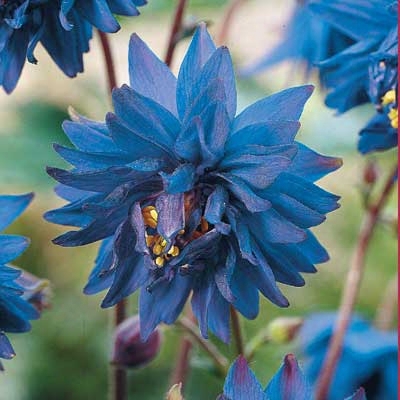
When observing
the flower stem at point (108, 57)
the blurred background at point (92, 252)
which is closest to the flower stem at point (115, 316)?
the flower stem at point (108, 57)

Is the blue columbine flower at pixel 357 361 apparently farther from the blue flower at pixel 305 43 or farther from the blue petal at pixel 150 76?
the blue petal at pixel 150 76

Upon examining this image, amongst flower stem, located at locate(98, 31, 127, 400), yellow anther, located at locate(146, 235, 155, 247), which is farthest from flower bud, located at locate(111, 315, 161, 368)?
yellow anther, located at locate(146, 235, 155, 247)

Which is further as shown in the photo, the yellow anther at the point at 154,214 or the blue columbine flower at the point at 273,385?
the yellow anther at the point at 154,214

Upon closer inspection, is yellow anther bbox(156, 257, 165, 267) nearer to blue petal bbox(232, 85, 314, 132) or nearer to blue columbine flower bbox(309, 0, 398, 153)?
blue petal bbox(232, 85, 314, 132)

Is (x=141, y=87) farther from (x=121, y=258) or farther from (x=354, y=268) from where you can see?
(x=354, y=268)

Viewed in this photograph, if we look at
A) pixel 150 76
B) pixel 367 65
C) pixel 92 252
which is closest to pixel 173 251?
pixel 150 76

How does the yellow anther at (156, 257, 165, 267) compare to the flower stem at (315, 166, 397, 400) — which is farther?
the flower stem at (315, 166, 397, 400)

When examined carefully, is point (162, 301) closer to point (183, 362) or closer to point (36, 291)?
point (36, 291)

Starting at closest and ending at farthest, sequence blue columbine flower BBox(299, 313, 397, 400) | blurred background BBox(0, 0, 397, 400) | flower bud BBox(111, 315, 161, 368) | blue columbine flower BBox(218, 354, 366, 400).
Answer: blue columbine flower BBox(218, 354, 366, 400), flower bud BBox(111, 315, 161, 368), blue columbine flower BBox(299, 313, 397, 400), blurred background BBox(0, 0, 397, 400)
